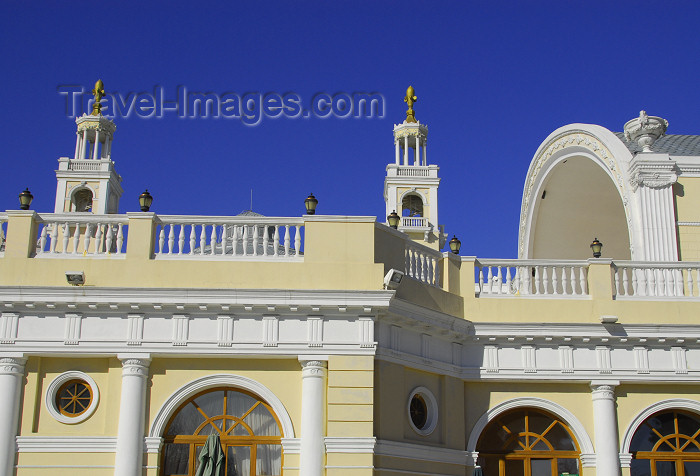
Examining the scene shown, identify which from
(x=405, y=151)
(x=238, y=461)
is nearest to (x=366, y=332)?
(x=238, y=461)

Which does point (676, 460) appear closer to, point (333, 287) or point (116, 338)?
point (333, 287)

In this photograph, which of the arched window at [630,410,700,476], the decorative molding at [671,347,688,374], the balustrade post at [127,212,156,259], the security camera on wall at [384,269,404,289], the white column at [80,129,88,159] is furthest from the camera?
the white column at [80,129,88,159]

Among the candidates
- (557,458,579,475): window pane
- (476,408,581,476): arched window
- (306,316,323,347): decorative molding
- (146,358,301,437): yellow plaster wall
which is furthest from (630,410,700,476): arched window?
(146,358,301,437): yellow plaster wall

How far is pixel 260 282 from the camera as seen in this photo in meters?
14.9

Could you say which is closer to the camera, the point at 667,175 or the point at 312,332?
the point at 312,332

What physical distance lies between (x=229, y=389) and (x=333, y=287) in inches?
94.5

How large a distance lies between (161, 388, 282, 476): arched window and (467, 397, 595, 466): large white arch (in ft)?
12.5

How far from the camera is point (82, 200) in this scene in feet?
172

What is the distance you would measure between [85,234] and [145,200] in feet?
3.78

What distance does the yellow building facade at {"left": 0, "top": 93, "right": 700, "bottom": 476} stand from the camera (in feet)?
47.3

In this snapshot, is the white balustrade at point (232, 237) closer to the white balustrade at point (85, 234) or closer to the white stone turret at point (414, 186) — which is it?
the white balustrade at point (85, 234)

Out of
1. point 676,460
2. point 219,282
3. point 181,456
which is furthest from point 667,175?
point 181,456

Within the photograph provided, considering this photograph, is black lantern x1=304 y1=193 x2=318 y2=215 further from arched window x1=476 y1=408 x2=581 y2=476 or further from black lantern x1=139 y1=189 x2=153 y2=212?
arched window x1=476 y1=408 x2=581 y2=476

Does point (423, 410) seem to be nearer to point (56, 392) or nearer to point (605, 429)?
point (605, 429)
